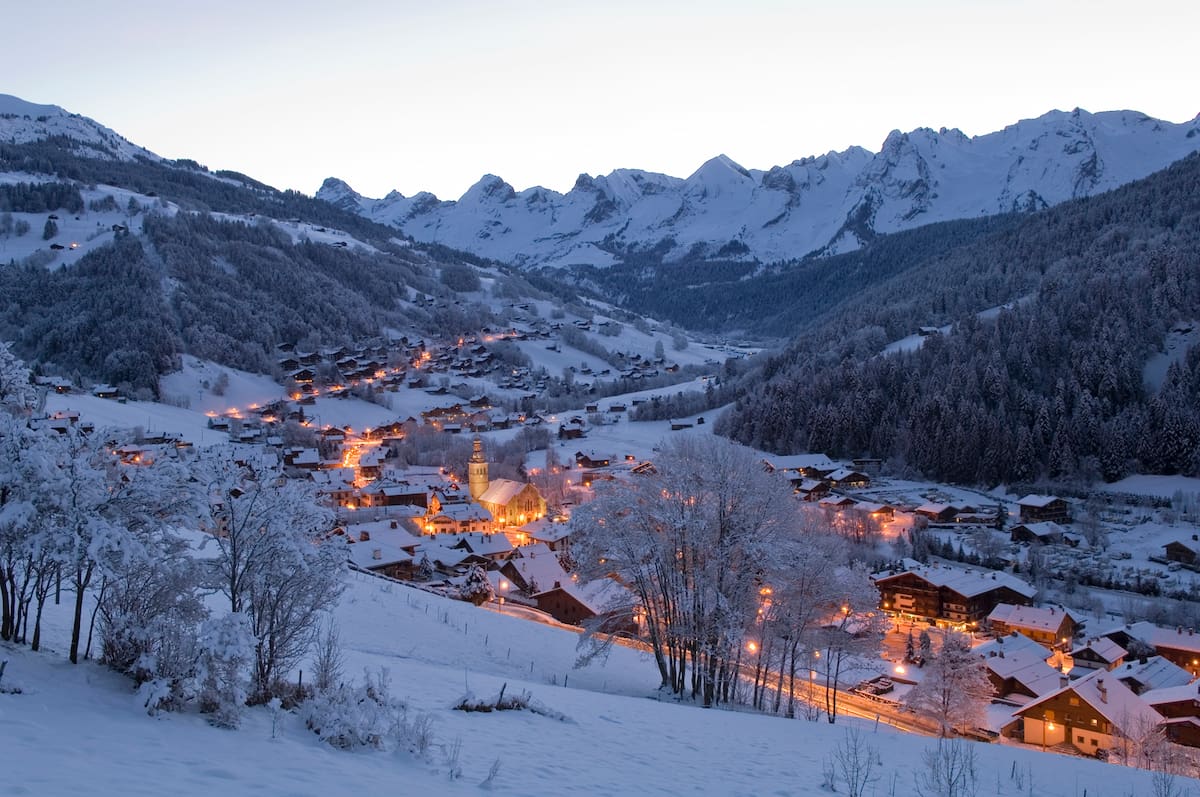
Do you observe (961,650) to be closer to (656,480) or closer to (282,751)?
(656,480)

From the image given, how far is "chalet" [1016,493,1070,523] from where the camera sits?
52.2 meters

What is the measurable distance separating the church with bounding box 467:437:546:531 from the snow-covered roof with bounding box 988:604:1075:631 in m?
29.2

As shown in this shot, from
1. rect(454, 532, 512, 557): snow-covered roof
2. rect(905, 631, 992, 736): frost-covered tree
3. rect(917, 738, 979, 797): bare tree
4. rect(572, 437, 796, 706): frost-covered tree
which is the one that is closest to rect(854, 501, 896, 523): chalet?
rect(454, 532, 512, 557): snow-covered roof

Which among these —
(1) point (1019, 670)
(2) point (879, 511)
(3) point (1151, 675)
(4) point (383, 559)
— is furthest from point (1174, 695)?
(4) point (383, 559)

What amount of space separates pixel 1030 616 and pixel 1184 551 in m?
15.0

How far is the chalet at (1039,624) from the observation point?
33.6 metres

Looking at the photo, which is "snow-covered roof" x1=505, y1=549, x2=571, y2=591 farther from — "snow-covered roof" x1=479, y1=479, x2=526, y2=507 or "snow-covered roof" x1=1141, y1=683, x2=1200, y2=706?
"snow-covered roof" x1=1141, y1=683, x2=1200, y2=706

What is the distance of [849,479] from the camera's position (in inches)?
2552

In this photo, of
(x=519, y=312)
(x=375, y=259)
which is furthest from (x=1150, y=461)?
(x=375, y=259)

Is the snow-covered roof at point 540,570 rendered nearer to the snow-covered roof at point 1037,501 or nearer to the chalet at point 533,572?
the chalet at point 533,572

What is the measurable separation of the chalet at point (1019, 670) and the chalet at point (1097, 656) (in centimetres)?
153

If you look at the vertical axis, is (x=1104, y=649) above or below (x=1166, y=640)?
below

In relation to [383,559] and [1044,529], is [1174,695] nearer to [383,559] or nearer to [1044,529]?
[1044,529]

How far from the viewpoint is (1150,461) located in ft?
190
